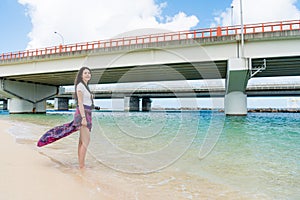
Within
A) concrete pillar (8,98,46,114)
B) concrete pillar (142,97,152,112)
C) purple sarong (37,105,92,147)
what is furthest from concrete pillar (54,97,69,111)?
purple sarong (37,105,92,147)

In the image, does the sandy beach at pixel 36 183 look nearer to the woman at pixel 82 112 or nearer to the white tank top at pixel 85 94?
the woman at pixel 82 112

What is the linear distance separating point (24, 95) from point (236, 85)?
32.5 m

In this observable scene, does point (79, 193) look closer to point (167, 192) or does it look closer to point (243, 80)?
point (167, 192)

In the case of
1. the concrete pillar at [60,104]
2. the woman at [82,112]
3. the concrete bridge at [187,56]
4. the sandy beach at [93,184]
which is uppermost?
the concrete bridge at [187,56]

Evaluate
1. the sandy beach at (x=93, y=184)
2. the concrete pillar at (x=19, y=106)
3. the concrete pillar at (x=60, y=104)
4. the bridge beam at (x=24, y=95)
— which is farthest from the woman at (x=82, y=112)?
the concrete pillar at (x=60, y=104)

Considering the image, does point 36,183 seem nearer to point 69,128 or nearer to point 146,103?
point 69,128

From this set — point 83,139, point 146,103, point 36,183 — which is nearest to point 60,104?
point 146,103

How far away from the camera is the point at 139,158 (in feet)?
18.1

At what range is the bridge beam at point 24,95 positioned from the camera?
34.3 metres

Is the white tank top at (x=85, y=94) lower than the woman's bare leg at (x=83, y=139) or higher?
higher

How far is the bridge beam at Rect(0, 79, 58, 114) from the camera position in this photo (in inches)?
1349

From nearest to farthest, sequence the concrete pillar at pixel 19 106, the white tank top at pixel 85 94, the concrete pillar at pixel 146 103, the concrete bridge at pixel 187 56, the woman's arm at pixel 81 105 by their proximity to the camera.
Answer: the woman's arm at pixel 81 105
the white tank top at pixel 85 94
the concrete bridge at pixel 187 56
the concrete pillar at pixel 19 106
the concrete pillar at pixel 146 103

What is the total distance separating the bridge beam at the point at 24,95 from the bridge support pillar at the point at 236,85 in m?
31.5

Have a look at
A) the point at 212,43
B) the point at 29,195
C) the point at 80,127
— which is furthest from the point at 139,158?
the point at 212,43
